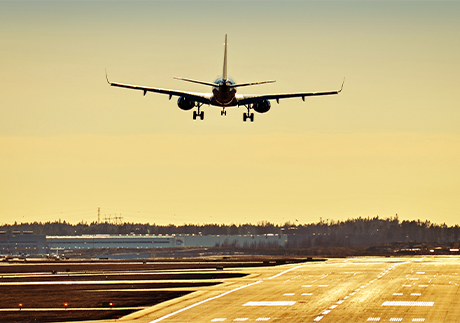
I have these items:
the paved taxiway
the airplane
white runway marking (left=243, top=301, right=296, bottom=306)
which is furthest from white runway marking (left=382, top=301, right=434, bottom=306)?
the airplane

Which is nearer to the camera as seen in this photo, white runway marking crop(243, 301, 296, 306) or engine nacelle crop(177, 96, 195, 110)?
white runway marking crop(243, 301, 296, 306)

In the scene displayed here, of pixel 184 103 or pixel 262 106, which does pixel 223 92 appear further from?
pixel 262 106

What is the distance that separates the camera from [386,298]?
232 ft

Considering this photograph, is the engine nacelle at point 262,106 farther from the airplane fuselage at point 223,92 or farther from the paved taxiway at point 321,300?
the paved taxiway at point 321,300

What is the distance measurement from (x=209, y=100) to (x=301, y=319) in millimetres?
36098

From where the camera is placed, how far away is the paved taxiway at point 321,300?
56938 mm

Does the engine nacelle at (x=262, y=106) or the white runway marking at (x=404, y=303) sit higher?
the engine nacelle at (x=262, y=106)

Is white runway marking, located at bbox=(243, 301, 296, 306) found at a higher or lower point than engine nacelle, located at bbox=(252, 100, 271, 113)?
lower

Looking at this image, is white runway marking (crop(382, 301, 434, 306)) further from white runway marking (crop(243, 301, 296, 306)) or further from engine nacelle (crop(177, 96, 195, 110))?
engine nacelle (crop(177, 96, 195, 110))

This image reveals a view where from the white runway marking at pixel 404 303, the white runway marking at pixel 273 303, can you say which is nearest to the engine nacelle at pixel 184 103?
the white runway marking at pixel 273 303

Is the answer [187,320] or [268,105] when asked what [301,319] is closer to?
[187,320]

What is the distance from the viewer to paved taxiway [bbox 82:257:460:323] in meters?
56.9

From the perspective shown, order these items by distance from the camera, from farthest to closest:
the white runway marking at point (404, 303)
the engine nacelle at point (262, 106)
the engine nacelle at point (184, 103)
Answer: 1. the engine nacelle at point (262, 106)
2. the engine nacelle at point (184, 103)
3. the white runway marking at point (404, 303)

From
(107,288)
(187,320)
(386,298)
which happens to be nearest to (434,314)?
(386,298)
